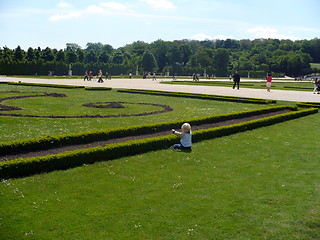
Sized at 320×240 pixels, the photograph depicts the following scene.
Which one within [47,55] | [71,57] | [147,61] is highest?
[47,55]

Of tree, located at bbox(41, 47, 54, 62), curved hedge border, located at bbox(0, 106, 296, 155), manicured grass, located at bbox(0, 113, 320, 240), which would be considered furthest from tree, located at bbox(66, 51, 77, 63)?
manicured grass, located at bbox(0, 113, 320, 240)

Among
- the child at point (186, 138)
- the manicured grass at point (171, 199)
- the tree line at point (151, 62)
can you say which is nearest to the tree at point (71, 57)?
the tree line at point (151, 62)

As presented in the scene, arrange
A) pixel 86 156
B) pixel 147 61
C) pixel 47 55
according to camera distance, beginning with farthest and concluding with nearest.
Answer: pixel 147 61
pixel 47 55
pixel 86 156

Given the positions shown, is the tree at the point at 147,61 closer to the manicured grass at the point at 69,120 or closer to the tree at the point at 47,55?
the tree at the point at 47,55

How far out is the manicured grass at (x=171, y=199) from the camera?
22.1 feet

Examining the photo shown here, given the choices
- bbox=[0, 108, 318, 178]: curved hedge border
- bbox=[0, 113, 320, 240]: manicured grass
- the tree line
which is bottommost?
bbox=[0, 113, 320, 240]: manicured grass

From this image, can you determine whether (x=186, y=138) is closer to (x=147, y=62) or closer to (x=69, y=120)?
(x=69, y=120)

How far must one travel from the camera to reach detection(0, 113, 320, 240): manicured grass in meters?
6.74

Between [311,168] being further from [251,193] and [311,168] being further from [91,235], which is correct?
[91,235]

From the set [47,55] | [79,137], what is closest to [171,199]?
[79,137]

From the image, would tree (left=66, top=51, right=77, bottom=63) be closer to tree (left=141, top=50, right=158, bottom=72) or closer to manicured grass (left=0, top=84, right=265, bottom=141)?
tree (left=141, top=50, right=158, bottom=72)

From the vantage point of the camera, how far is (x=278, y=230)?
6.92m

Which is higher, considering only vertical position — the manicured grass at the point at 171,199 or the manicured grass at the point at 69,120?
the manicured grass at the point at 69,120

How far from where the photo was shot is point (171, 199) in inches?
324
